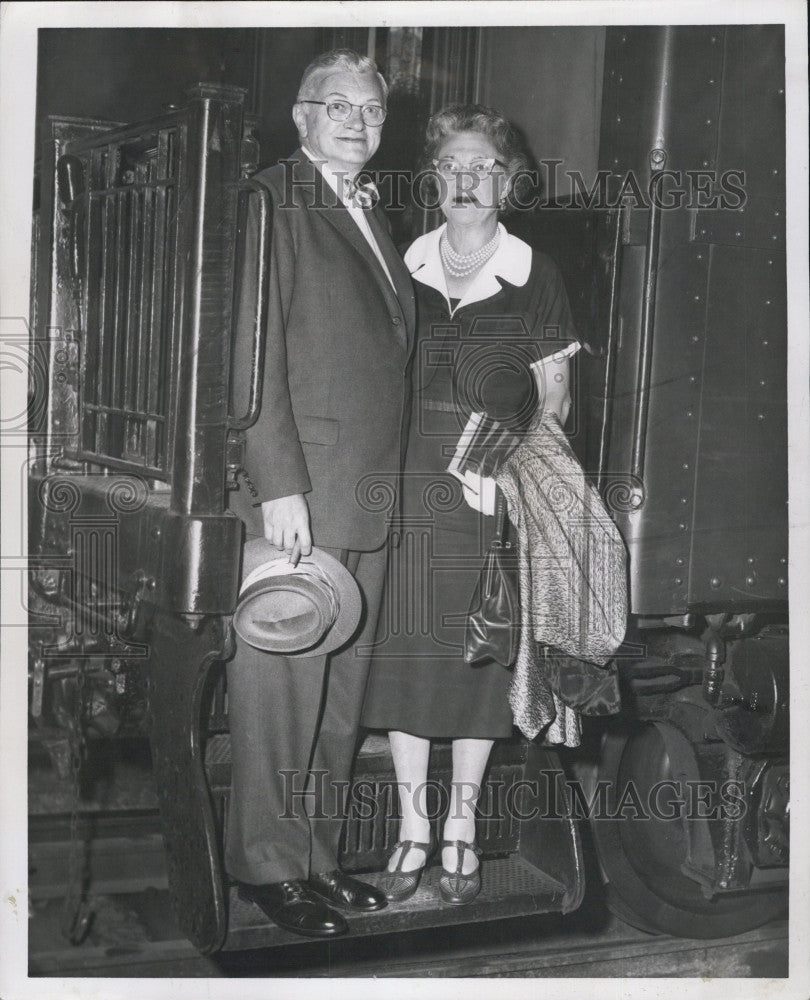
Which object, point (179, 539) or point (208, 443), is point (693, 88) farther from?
point (179, 539)

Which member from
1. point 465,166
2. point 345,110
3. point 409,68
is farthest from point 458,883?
point 409,68

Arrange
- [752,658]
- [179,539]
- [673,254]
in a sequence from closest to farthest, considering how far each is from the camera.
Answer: [179,539] < [673,254] < [752,658]

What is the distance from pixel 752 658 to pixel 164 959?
1599 mm

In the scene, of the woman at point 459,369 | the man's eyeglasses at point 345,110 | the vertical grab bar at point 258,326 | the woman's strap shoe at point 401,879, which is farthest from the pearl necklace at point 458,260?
the woman's strap shoe at point 401,879

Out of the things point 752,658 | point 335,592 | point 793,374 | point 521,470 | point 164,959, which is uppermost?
point 793,374

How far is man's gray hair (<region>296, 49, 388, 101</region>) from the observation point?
2521 millimetres

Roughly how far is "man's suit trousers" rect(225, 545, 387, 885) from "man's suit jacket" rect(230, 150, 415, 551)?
0.52 feet

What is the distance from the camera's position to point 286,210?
247cm

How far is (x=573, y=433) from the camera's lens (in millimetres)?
2594

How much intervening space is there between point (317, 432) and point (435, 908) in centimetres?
117

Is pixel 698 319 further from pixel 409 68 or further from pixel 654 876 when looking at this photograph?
pixel 654 876

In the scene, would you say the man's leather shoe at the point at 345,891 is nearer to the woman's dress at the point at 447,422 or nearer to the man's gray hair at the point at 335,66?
the woman's dress at the point at 447,422

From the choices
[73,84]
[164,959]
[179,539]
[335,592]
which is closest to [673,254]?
[335,592]

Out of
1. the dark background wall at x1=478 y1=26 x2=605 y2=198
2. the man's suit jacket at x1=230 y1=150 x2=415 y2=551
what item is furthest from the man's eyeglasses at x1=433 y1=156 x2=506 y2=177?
the man's suit jacket at x1=230 y1=150 x2=415 y2=551
